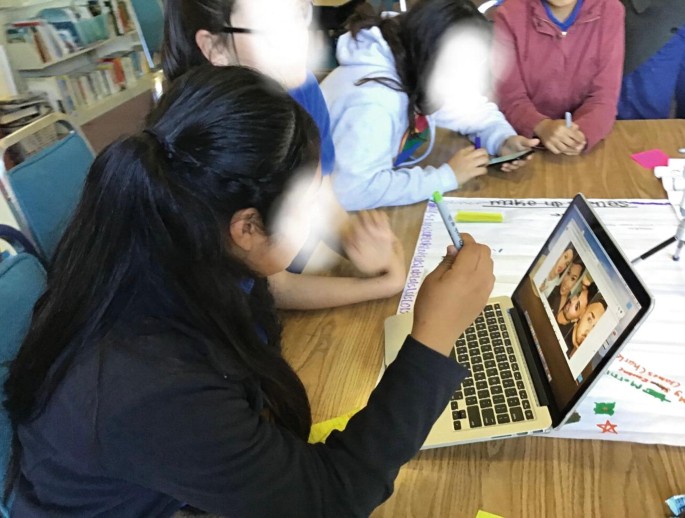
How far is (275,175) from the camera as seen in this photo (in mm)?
629

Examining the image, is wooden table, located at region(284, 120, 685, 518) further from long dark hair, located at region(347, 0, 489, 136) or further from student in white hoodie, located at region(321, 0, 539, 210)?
long dark hair, located at region(347, 0, 489, 136)

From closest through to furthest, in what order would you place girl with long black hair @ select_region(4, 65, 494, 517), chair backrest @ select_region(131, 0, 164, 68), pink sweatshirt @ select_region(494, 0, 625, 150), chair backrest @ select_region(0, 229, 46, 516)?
1. girl with long black hair @ select_region(4, 65, 494, 517)
2. chair backrest @ select_region(0, 229, 46, 516)
3. pink sweatshirt @ select_region(494, 0, 625, 150)
4. chair backrest @ select_region(131, 0, 164, 68)

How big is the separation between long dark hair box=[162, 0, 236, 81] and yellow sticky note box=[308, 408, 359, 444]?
2.20ft

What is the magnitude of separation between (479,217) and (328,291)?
0.39 metres

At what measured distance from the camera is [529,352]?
0.81 metres

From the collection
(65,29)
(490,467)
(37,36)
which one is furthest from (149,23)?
(490,467)

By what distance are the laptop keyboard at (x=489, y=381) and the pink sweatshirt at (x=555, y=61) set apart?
82cm

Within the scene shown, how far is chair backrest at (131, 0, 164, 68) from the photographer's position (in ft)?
9.15

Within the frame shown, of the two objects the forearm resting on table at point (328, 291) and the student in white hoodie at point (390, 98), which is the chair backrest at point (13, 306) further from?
the student in white hoodie at point (390, 98)

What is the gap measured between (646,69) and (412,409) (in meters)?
1.75

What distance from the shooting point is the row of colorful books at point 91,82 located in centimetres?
366

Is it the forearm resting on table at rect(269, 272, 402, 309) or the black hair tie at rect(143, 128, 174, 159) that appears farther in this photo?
the forearm resting on table at rect(269, 272, 402, 309)

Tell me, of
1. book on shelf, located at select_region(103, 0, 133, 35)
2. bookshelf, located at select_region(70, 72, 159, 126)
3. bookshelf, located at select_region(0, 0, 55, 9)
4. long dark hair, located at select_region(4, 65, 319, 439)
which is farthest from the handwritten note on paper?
book on shelf, located at select_region(103, 0, 133, 35)

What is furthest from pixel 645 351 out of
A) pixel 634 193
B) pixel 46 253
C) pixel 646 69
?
pixel 646 69
